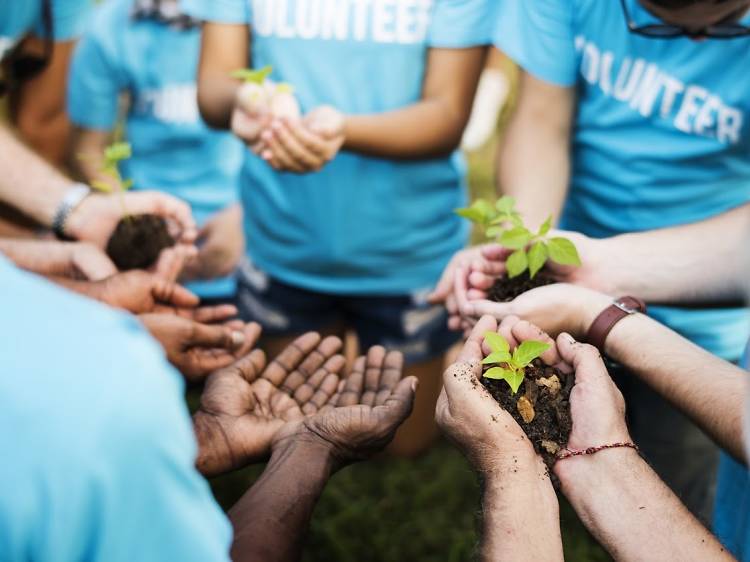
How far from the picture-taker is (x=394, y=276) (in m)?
3.11

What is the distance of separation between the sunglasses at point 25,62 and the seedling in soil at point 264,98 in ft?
4.50

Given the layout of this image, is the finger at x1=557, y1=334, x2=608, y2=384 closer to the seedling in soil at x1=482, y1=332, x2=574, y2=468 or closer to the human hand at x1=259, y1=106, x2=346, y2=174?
the seedling in soil at x1=482, y1=332, x2=574, y2=468

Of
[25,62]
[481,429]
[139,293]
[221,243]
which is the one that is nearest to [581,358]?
[481,429]

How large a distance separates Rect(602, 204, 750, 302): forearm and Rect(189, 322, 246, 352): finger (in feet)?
3.87

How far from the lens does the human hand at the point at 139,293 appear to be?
2.39 meters

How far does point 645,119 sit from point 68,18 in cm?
276

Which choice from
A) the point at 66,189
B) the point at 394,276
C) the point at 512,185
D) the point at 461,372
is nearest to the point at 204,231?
the point at 66,189

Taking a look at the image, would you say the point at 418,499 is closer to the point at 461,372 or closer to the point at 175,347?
the point at 175,347

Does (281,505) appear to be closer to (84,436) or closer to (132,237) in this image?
(84,436)

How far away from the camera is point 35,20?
11.4 feet

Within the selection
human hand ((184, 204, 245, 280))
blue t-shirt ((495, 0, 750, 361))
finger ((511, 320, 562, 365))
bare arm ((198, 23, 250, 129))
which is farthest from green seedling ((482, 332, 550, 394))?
human hand ((184, 204, 245, 280))

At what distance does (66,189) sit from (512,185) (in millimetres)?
1709

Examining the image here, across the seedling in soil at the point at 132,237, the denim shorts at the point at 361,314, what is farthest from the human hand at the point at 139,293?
the denim shorts at the point at 361,314

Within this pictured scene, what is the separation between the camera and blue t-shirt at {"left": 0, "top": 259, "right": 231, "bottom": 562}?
887 millimetres
